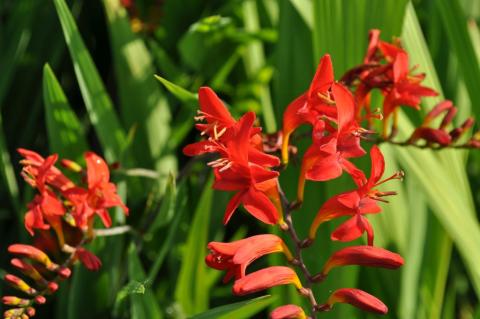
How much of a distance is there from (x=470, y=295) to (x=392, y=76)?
0.78 m

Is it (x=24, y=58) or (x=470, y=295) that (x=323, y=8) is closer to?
(x=24, y=58)

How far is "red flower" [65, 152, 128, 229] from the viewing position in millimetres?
1006

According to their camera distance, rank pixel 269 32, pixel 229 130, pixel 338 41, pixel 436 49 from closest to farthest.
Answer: pixel 229 130, pixel 338 41, pixel 269 32, pixel 436 49

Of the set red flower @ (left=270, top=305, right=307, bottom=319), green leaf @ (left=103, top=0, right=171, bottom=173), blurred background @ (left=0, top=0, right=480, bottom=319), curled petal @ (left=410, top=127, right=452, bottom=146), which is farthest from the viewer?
green leaf @ (left=103, top=0, right=171, bottom=173)

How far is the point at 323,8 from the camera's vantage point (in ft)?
3.82

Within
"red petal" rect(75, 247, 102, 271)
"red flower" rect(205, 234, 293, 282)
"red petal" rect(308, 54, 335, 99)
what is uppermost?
"red petal" rect(308, 54, 335, 99)

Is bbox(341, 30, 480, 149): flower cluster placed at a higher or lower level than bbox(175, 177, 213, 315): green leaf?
higher

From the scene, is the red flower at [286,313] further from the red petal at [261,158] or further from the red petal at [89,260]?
the red petal at [89,260]

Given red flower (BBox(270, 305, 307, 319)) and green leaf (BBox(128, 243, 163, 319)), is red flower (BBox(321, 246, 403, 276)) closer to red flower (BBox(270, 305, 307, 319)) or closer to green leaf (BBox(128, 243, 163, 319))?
red flower (BBox(270, 305, 307, 319))

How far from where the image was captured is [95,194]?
1019 mm

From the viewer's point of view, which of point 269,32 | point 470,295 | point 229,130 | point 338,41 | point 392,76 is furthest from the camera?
point 470,295

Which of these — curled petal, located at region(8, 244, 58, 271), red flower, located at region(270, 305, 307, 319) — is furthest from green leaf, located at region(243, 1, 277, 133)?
red flower, located at region(270, 305, 307, 319)

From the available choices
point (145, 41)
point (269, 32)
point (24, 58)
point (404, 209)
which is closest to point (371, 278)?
point (404, 209)

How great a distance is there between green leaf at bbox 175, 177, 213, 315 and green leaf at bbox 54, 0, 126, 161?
0.16m
